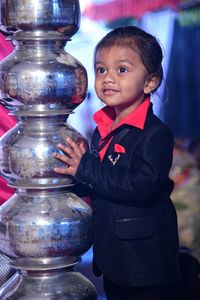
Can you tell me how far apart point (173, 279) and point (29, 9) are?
0.59m

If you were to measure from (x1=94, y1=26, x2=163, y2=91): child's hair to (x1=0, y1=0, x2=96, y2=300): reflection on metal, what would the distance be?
0.13 m

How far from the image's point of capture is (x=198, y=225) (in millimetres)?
2934

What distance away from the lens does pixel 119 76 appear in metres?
1.49

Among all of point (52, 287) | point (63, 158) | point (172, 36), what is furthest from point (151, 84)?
point (172, 36)

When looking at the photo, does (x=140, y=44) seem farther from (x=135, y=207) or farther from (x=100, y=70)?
(x=135, y=207)

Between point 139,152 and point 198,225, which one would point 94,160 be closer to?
point 139,152

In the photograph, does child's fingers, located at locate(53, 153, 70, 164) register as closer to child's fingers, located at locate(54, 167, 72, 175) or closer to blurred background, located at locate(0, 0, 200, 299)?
child's fingers, located at locate(54, 167, 72, 175)

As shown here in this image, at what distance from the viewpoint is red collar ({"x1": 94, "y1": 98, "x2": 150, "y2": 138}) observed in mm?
1496

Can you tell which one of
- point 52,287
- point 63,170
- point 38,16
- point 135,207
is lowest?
point 52,287

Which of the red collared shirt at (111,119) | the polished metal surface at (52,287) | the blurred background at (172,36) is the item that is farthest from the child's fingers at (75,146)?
the blurred background at (172,36)

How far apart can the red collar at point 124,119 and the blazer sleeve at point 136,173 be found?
1.6 inches

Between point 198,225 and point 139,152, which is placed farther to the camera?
point 198,225

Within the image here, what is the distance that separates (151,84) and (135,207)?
0.84 ft

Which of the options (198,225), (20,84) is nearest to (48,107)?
(20,84)
